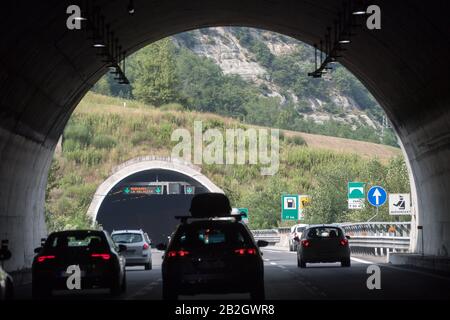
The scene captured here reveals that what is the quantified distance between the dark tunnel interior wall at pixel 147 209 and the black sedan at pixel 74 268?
234ft

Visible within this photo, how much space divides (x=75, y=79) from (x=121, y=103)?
11683cm

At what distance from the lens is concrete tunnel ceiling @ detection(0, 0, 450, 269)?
2606cm

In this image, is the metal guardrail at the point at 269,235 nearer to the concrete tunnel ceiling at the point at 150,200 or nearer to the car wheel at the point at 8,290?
A: the concrete tunnel ceiling at the point at 150,200

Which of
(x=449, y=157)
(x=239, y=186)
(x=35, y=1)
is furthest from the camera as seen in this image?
(x=239, y=186)

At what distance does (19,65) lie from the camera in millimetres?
26938

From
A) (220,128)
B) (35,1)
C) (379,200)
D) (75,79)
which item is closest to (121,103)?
(220,128)

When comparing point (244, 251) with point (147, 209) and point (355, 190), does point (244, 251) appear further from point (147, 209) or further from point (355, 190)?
point (147, 209)

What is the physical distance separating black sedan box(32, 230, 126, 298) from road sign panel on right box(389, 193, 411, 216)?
20520 mm

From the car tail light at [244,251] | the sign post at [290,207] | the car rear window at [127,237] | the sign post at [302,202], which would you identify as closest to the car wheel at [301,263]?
the car rear window at [127,237]

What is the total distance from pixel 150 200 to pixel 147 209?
2986mm

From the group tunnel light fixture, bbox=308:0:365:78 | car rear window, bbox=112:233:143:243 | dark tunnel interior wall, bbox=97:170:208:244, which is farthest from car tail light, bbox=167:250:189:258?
dark tunnel interior wall, bbox=97:170:208:244

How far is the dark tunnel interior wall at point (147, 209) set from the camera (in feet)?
321

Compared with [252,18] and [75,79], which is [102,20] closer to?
[75,79]
